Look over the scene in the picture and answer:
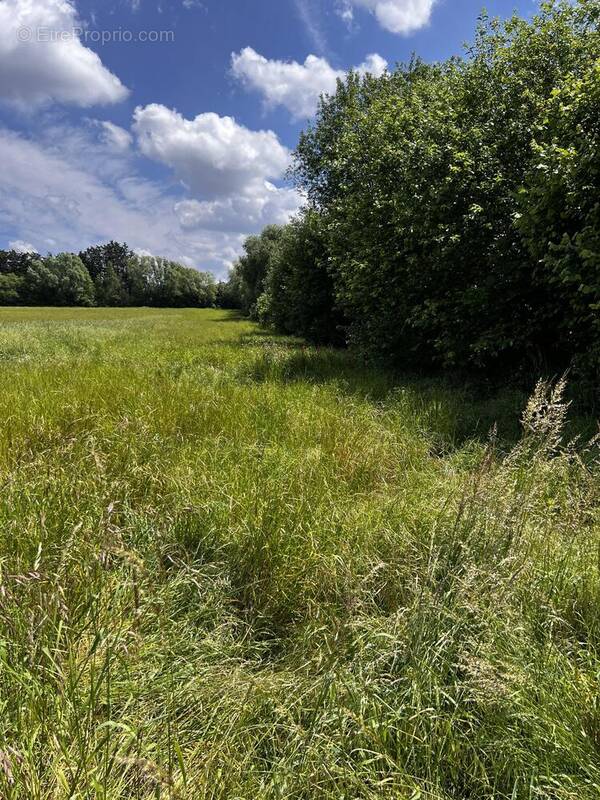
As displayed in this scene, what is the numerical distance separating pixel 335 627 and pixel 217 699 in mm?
695

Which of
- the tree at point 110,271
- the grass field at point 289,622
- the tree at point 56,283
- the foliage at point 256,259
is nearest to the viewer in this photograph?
the grass field at point 289,622

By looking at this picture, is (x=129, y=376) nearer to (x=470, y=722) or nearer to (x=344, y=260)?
(x=470, y=722)

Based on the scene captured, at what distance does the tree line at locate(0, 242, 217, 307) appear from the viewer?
90.3m

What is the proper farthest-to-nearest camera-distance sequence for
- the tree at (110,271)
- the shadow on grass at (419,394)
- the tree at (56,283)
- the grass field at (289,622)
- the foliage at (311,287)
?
the tree at (110,271)
the tree at (56,283)
the foliage at (311,287)
the shadow on grass at (419,394)
the grass field at (289,622)

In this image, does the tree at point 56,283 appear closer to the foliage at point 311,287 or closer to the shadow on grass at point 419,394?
the foliage at point 311,287

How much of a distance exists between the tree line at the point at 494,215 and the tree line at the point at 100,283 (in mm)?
Answer: 94784

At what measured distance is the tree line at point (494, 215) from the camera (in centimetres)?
549

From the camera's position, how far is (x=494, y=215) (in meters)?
7.25

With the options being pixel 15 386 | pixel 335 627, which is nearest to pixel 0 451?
pixel 15 386

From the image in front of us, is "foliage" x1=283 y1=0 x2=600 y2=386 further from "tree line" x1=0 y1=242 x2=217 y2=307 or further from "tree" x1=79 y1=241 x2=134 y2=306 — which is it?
"tree" x1=79 y1=241 x2=134 y2=306

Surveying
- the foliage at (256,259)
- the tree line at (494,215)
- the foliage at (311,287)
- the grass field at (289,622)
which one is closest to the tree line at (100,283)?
the foliage at (256,259)

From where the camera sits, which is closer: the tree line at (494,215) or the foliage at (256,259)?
the tree line at (494,215)

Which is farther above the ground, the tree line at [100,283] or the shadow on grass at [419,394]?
the tree line at [100,283]

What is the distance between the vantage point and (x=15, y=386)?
17.9 ft
